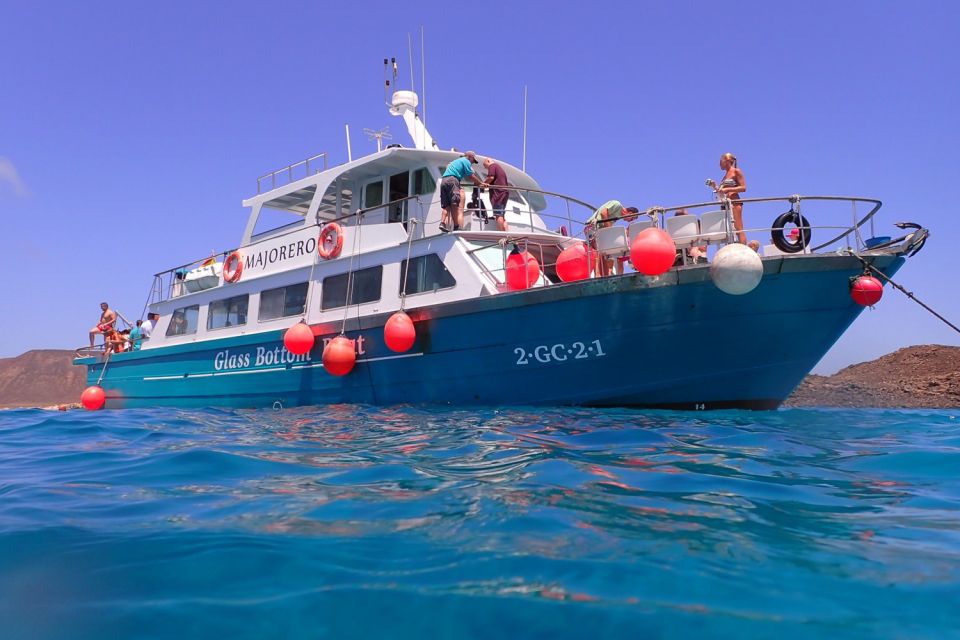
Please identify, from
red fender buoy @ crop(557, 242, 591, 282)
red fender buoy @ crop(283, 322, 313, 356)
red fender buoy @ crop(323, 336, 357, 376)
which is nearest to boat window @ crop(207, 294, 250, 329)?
red fender buoy @ crop(283, 322, 313, 356)

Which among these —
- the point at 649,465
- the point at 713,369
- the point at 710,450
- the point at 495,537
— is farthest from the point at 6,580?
the point at 713,369

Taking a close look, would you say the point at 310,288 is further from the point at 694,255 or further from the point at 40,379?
the point at 40,379

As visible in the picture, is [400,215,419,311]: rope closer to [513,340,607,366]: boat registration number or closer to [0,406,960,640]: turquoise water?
[513,340,607,366]: boat registration number

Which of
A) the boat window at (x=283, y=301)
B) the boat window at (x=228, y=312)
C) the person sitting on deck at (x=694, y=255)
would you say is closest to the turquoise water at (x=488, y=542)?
the person sitting on deck at (x=694, y=255)

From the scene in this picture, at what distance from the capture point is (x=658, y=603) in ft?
6.02

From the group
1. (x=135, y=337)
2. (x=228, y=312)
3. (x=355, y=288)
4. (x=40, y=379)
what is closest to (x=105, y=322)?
(x=135, y=337)

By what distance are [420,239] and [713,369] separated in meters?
4.18

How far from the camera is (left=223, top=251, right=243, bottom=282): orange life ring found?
36.0ft

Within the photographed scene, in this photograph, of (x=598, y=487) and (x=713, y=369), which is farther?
(x=713, y=369)

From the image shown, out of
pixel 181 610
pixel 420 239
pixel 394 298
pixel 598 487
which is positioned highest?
pixel 420 239

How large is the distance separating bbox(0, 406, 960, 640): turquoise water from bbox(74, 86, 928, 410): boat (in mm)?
2213

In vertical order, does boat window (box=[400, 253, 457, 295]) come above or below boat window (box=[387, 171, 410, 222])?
below

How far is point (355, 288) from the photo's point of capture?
30.3 ft

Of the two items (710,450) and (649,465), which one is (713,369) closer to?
(710,450)
